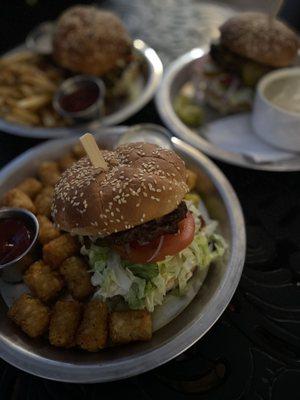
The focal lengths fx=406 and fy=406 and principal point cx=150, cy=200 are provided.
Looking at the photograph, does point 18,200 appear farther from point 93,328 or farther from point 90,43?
point 90,43

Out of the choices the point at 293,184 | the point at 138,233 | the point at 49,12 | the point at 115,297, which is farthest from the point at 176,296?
the point at 49,12

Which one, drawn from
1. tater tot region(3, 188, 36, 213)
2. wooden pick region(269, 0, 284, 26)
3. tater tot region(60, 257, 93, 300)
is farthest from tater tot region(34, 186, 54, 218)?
wooden pick region(269, 0, 284, 26)

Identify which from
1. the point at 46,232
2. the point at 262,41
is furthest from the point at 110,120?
the point at 262,41

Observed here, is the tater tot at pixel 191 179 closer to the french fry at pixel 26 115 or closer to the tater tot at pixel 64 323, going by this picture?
the tater tot at pixel 64 323

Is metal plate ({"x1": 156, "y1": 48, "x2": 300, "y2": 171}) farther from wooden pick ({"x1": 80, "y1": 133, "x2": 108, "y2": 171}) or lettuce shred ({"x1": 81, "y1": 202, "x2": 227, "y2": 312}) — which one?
wooden pick ({"x1": 80, "y1": 133, "x2": 108, "y2": 171})

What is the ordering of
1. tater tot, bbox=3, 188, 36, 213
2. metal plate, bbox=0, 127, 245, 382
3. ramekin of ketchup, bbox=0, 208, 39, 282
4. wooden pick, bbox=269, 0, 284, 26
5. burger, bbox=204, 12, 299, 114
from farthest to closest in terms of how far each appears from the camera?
burger, bbox=204, 12, 299, 114 < wooden pick, bbox=269, 0, 284, 26 < tater tot, bbox=3, 188, 36, 213 < ramekin of ketchup, bbox=0, 208, 39, 282 < metal plate, bbox=0, 127, 245, 382
